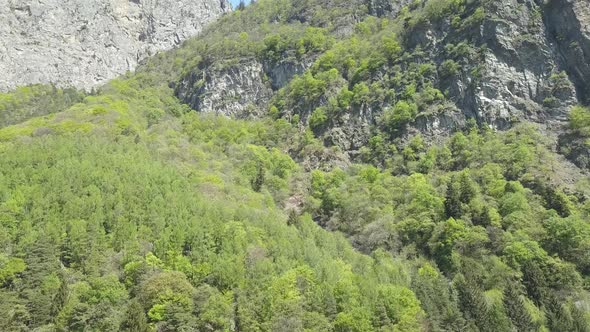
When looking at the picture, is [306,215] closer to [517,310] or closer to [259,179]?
[259,179]

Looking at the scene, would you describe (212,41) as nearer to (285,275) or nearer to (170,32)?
(170,32)

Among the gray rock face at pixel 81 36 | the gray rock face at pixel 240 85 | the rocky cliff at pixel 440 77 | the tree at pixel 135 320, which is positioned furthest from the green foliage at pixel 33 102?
the tree at pixel 135 320

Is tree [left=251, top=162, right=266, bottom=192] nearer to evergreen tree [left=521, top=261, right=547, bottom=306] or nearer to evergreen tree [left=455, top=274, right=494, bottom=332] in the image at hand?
evergreen tree [left=455, top=274, right=494, bottom=332]

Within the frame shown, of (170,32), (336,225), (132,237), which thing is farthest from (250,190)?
(170,32)

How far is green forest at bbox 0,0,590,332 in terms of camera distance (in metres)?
51.6

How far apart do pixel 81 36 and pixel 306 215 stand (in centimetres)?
11945

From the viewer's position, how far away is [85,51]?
6280 inches

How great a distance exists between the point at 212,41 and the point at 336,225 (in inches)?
3861

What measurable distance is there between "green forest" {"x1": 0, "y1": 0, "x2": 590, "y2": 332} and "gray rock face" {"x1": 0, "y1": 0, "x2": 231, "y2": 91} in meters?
31.6

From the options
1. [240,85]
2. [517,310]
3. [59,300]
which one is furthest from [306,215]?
[240,85]

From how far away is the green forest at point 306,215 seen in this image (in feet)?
169

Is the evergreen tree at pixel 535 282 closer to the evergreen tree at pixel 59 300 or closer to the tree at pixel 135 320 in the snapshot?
the tree at pixel 135 320

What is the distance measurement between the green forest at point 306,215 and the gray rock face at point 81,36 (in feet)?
104

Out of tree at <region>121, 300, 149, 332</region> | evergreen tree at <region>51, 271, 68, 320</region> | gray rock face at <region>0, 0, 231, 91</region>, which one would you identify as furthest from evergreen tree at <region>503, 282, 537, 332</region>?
gray rock face at <region>0, 0, 231, 91</region>
